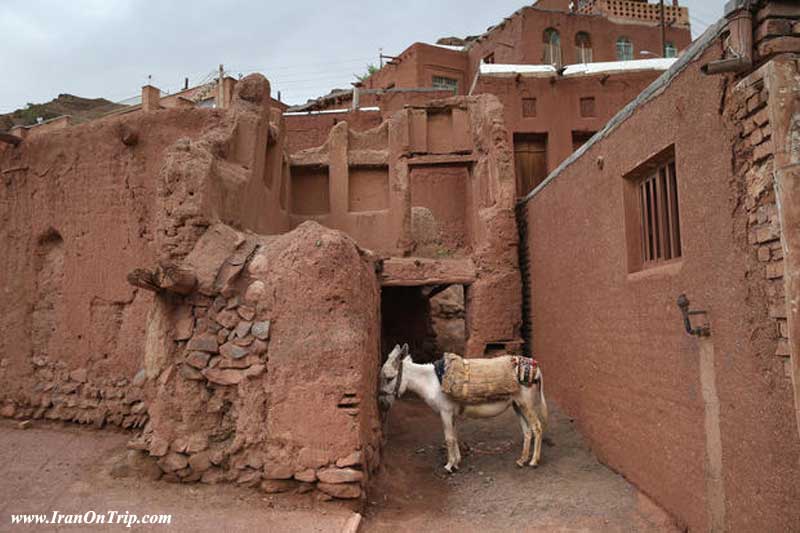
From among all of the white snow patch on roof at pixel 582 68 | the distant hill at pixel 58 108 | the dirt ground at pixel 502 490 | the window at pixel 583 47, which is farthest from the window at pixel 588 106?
the distant hill at pixel 58 108

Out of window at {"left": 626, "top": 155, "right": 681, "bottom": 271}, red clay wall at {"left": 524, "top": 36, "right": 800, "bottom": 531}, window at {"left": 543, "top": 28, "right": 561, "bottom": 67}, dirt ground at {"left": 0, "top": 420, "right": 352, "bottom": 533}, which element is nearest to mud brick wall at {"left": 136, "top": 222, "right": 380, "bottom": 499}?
dirt ground at {"left": 0, "top": 420, "right": 352, "bottom": 533}

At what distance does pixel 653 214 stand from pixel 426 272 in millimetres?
5412

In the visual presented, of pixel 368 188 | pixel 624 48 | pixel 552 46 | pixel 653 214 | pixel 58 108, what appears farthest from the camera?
pixel 58 108

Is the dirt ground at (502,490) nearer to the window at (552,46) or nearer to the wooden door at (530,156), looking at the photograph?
the wooden door at (530,156)

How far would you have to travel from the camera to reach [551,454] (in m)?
7.87

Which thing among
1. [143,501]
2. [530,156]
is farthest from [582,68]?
[143,501]

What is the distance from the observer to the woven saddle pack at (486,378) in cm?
741

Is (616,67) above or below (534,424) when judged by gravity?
above

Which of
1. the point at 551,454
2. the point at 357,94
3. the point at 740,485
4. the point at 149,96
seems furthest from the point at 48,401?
the point at 357,94

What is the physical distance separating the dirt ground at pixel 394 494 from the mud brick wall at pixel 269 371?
31cm

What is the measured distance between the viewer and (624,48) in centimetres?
2681

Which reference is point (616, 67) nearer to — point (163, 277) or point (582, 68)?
point (582, 68)

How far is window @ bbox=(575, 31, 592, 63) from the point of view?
2577cm

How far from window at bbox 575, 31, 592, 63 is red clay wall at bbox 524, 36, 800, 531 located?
19.7 metres
